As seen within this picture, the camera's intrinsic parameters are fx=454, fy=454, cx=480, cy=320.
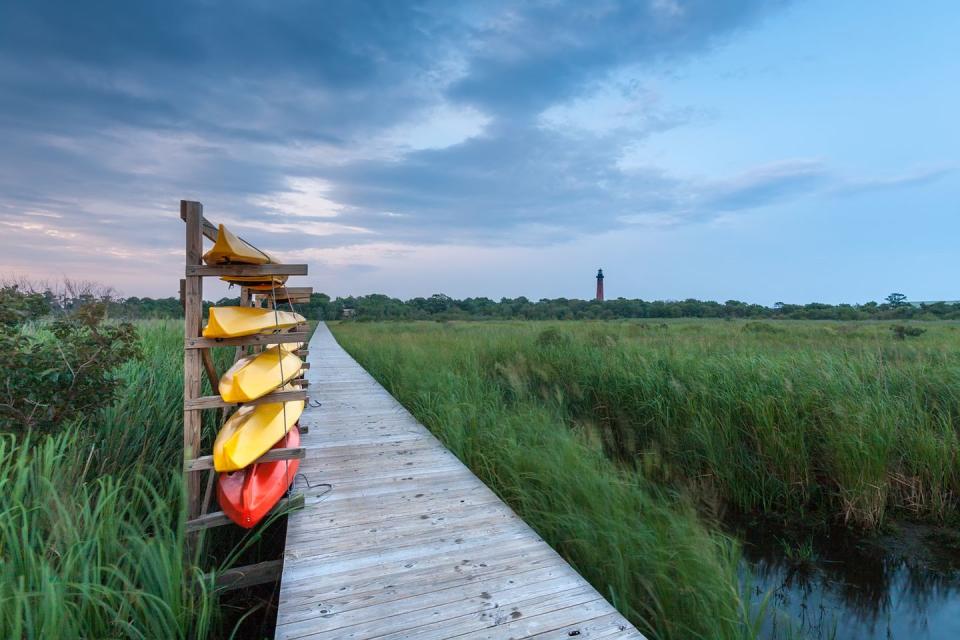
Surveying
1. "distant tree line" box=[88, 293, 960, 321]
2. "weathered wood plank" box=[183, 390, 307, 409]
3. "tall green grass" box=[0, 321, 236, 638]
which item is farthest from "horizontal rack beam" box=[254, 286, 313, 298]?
"distant tree line" box=[88, 293, 960, 321]

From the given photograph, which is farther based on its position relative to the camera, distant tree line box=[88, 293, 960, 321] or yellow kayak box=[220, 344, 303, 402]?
distant tree line box=[88, 293, 960, 321]

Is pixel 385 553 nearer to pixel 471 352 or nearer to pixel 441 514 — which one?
pixel 441 514

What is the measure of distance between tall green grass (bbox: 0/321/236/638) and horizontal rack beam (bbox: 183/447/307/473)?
126 mm

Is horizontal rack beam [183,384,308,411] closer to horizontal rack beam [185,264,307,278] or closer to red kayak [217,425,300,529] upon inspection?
red kayak [217,425,300,529]

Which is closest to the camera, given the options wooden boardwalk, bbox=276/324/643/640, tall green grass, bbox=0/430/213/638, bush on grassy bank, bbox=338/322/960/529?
tall green grass, bbox=0/430/213/638

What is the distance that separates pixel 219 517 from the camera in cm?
278

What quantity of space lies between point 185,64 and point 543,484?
9.21m

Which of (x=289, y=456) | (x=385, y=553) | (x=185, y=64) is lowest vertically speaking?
(x=385, y=553)

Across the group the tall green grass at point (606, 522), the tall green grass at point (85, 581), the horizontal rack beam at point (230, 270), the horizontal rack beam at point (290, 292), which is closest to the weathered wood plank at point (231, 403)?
the tall green grass at point (85, 581)

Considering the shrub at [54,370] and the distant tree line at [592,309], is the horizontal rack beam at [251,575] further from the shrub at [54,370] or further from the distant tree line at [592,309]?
the distant tree line at [592,309]

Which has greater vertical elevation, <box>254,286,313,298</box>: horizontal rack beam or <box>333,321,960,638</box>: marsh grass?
<box>254,286,313,298</box>: horizontal rack beam

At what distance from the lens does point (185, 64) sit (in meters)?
7.92

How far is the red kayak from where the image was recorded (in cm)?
261

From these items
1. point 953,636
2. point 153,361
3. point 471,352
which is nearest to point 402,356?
point 471,352
